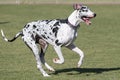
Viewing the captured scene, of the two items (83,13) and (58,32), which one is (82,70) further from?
(83,13)

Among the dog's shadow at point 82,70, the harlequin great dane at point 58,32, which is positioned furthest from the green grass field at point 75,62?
the harlequin great dane at point 58,32

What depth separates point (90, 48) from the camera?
18641 mm

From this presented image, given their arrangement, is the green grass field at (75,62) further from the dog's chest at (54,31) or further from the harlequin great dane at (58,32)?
the dog's chest at (54,31)


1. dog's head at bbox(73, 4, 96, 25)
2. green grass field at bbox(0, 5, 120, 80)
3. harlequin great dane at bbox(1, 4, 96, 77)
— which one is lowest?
green grass field at bbox(0, 5, 120, 80)

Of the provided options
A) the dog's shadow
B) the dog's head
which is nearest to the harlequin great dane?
the dog's head

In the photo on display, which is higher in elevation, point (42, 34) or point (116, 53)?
point (42, 34)

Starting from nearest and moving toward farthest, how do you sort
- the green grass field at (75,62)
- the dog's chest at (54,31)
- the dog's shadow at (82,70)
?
the dog's chest at (54,31), the green grass field at (75,62), the dog's shadow at (82,70)

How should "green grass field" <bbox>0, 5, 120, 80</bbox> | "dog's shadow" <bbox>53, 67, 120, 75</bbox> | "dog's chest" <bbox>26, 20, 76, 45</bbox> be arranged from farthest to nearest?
1. "dog's shadow" <bbox>53, 67, 120, 75</bbox>
2. "green grass field" <bbox>0, 5, 120, 80</bbox>
3. "dog's chest" <bbox>26, 20, 76, 45</bbox>

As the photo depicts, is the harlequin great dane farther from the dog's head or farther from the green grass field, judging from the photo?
the green grass field

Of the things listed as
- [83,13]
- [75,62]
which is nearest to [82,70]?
[75,62]
